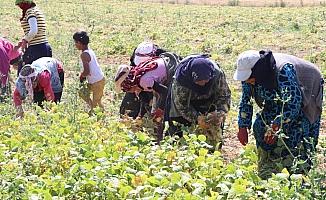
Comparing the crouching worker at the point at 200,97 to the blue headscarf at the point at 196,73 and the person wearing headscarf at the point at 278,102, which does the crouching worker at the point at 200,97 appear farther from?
the person wearing headscarf at the point at 278,102

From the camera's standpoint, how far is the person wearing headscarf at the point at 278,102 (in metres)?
4.40

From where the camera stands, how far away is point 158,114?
578cm

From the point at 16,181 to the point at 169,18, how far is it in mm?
18749

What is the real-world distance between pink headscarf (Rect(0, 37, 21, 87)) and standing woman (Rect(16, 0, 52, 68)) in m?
0.16

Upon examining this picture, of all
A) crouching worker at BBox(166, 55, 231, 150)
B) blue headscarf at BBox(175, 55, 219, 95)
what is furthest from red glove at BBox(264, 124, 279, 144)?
blue headscarf at BBox(175, 55, 219, 95)

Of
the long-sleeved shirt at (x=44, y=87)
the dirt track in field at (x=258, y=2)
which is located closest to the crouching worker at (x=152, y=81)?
the long-sleeved shirt at (x=44, y=87)

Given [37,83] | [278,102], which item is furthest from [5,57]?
[278,102]

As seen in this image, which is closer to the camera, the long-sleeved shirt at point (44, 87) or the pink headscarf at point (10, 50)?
the long-sleeved shirt at point (44, 87)

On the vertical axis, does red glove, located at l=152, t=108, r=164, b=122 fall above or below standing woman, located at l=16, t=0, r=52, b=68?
below

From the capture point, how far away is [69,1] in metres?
30.1

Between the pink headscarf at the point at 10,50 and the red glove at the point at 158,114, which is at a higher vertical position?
the pink headscarf at the point at 10,50

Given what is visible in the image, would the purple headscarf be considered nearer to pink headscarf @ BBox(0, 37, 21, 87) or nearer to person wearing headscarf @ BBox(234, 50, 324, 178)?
pink headscarf @ BBox(0, 37, 21, 87)

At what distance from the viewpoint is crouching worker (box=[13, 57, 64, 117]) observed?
20.6 ft

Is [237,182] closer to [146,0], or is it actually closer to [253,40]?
[253,40]
